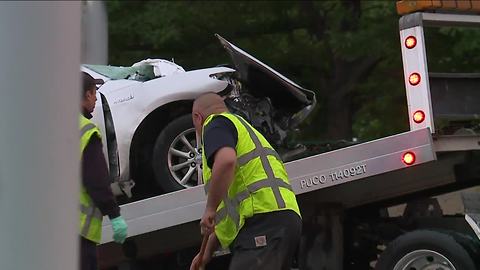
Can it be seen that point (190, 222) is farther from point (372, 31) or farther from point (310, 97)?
point (372, 31)

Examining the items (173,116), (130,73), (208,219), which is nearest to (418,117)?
(208,219)

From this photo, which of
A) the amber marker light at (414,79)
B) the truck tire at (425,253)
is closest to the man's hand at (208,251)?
the truck tire at (425,253)

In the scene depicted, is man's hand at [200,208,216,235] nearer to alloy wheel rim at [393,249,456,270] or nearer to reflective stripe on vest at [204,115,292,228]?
reflective stripe on vest at [204,115,292,228]

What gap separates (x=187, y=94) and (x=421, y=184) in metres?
1.78

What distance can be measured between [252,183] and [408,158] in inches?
53.7

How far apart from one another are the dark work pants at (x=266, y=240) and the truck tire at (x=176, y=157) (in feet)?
5.52

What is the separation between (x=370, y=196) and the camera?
628 centimetres

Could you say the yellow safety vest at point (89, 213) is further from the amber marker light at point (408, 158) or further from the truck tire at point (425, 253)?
the truck tire at point (425, 253)

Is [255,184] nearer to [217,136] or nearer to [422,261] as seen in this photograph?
[217,136]

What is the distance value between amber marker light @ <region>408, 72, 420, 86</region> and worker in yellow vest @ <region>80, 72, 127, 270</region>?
2117 millimetres

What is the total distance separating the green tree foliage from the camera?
15305mm

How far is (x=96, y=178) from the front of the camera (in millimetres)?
4742

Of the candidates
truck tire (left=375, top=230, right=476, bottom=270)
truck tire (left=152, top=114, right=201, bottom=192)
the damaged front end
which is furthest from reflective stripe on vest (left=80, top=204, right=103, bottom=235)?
truck tire (left=375, top=230, right=476, bottom=270)

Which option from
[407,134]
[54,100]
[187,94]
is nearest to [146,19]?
[187,94]
